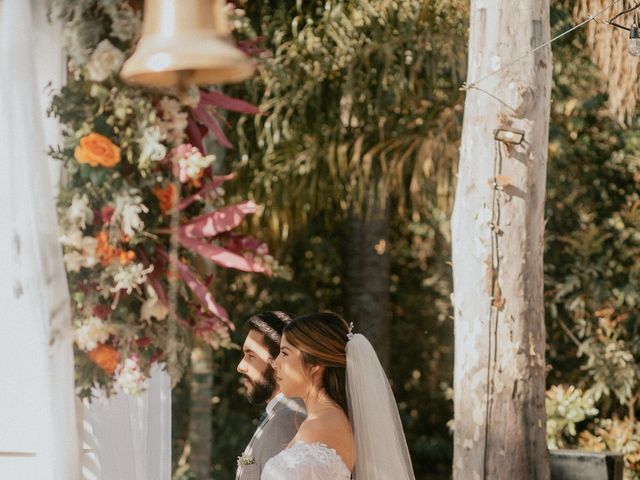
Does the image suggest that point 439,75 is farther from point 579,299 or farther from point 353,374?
point 353,374

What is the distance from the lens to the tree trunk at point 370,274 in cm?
765

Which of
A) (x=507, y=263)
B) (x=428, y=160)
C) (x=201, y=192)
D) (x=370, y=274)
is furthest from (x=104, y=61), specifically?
(x=370, y=274)

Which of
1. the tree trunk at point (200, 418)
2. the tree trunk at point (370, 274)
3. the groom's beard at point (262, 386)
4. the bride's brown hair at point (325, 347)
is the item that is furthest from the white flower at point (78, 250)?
the tree trunk at point (370, 274)

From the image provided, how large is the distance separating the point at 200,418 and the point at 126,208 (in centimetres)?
508

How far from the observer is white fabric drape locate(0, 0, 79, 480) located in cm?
239

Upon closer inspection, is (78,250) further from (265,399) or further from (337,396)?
(265,399)

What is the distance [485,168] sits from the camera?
166 inches

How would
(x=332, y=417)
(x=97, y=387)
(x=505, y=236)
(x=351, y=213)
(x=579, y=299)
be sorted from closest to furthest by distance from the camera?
(x=97, y=387)
(x=332, y=417)
(x=505, y=236)
(x=579, y=299)
(x=351, y=213)

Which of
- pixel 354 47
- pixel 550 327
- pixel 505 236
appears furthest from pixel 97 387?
pixel 550 327

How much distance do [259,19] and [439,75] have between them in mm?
1263

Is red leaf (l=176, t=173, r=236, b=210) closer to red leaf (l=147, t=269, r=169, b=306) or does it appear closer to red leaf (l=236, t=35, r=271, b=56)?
red leaf (l=147, t=269, r=169, b=306)

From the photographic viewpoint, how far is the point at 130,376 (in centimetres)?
257

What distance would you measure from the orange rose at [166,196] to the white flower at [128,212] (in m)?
0.10

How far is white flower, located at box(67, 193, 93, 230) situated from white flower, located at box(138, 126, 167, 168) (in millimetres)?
165
